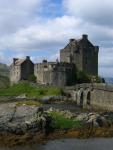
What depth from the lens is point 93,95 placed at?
75.9 meters

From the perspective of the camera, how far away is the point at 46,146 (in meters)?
47.3

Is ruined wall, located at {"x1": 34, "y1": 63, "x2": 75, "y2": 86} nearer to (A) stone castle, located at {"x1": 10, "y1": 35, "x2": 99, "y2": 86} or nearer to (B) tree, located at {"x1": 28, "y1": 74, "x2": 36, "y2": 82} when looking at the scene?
(A) stone castle, located at {"x1": 10, "y1": 35, "x2": 99, "y2": 86}

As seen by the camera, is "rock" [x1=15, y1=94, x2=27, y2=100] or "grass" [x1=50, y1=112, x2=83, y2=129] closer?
"grass" [x1=50, y1=112, x2=83, y2=129]

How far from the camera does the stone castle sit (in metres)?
91.0

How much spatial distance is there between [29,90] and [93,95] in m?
16.3

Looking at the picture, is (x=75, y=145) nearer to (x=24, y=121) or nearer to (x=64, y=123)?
(x=24, y=121)

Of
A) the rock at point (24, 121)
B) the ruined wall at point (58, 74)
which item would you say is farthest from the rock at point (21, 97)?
the rock at point (24, 121)

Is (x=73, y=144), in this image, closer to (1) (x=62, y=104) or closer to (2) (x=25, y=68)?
(1) (x=62, y=104)

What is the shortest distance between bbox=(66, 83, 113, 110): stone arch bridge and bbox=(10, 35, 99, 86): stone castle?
23.6ft

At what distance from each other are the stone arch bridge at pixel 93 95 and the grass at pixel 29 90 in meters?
2.37

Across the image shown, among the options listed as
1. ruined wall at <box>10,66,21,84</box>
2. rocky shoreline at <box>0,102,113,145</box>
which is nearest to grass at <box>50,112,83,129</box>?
rocky shoreline at <box>0,102,113,145</box>

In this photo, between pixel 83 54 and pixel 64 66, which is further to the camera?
pixel 83 54

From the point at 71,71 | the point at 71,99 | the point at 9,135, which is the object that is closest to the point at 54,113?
the point at 9,135

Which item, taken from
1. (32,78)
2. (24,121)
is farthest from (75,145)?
(32,78)
